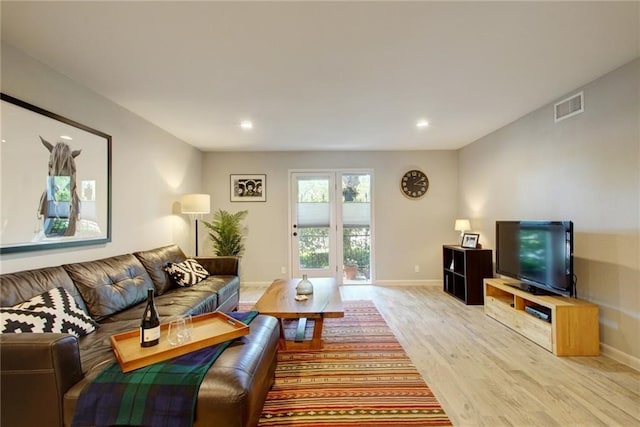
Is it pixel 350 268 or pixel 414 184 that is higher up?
pixel 414 184

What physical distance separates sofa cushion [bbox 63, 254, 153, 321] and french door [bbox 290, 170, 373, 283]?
2.72 m

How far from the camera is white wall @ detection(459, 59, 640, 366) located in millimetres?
2279

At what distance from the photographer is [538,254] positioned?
2.92 metres

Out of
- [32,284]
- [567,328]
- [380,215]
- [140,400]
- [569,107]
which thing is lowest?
[567,328]

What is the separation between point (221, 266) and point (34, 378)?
2413mm

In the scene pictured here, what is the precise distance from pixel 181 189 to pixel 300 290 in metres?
2.59

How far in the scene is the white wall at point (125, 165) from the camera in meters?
2.08

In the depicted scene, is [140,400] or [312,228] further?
[312,228]

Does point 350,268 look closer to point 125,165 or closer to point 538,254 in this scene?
point 538,254

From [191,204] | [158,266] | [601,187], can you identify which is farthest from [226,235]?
[601,187]

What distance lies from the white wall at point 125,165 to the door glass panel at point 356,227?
2.56 metres

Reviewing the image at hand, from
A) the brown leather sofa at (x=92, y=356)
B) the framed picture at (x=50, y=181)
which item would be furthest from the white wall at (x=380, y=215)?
the brown leather sofa at (x=92, y=356)

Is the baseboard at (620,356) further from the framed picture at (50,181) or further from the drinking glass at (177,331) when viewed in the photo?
the framed picture at (50,181)

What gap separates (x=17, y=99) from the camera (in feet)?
6.50
